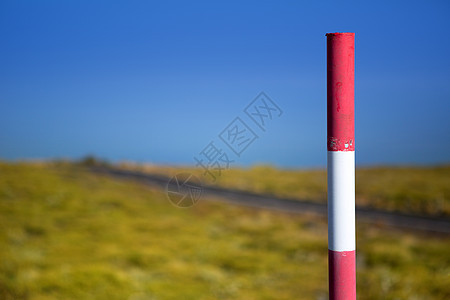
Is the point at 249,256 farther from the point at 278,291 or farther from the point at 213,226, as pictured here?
the point at 213,226

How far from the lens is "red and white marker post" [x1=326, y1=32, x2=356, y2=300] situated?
4.08 m

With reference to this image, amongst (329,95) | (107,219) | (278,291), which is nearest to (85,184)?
(107,219)

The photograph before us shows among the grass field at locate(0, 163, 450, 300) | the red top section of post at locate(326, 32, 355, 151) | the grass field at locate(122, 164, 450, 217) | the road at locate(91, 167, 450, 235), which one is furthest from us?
the grass field at locate(122, 164, 450, 217)

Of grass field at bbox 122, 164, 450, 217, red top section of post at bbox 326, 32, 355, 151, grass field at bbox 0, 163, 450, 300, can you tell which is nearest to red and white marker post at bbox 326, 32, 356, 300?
red top section of post at bbox 326, 32, 355, 151

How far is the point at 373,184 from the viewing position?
37.2 meters

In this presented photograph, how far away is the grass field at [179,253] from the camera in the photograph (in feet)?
38.3

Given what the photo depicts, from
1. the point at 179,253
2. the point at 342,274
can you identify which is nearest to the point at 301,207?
the point at 179,253

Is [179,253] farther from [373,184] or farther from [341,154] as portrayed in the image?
[373,184]

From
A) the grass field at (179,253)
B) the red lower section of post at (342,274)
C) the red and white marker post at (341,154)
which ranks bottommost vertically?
the grass field at (179,253)

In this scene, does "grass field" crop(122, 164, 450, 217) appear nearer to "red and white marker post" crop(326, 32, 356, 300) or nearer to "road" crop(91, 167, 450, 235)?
"road" crop(91, 167, 450, 235)

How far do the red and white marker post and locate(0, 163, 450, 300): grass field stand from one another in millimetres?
7644

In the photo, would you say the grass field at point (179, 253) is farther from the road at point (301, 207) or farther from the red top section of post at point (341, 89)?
the red top section of post at point (341, 89)

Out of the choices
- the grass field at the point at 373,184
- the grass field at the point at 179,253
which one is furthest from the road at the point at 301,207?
the grass field at the point at 373,184

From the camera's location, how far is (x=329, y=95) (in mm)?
4145
